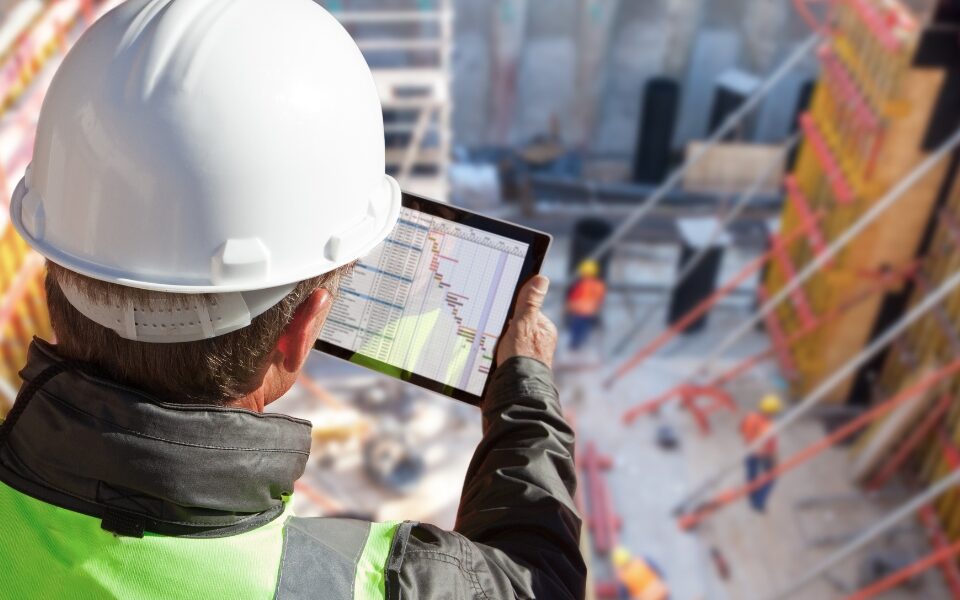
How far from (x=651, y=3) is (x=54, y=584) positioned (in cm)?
1055

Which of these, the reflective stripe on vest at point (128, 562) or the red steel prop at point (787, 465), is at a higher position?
the reflective stripe on vest at point (128, 562)

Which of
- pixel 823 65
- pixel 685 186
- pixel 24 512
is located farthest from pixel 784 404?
pixel 24 512

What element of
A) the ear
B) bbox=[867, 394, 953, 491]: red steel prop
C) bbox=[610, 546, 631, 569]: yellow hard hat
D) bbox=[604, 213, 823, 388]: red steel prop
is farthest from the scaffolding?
the ear

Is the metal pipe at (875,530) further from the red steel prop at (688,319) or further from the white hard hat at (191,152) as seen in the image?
the white hard hat at (191,152)

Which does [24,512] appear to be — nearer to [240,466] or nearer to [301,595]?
[240,466]

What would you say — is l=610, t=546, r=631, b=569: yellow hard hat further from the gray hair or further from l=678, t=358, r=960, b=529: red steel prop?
the gray hair

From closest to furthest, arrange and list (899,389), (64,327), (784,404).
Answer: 1. (64,327)
2. (899,389)
3. (784,404)

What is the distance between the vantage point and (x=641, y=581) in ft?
16.5

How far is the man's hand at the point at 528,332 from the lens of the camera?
187 centimetres

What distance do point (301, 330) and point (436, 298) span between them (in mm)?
639

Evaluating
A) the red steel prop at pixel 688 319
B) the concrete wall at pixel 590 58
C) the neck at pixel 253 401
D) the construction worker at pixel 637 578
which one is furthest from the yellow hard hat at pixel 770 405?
the neck at pixel 253 401

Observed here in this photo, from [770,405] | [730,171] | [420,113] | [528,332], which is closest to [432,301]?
[528,332]

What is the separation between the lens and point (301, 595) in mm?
1169

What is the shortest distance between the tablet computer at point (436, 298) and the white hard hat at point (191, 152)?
1.85 ft
